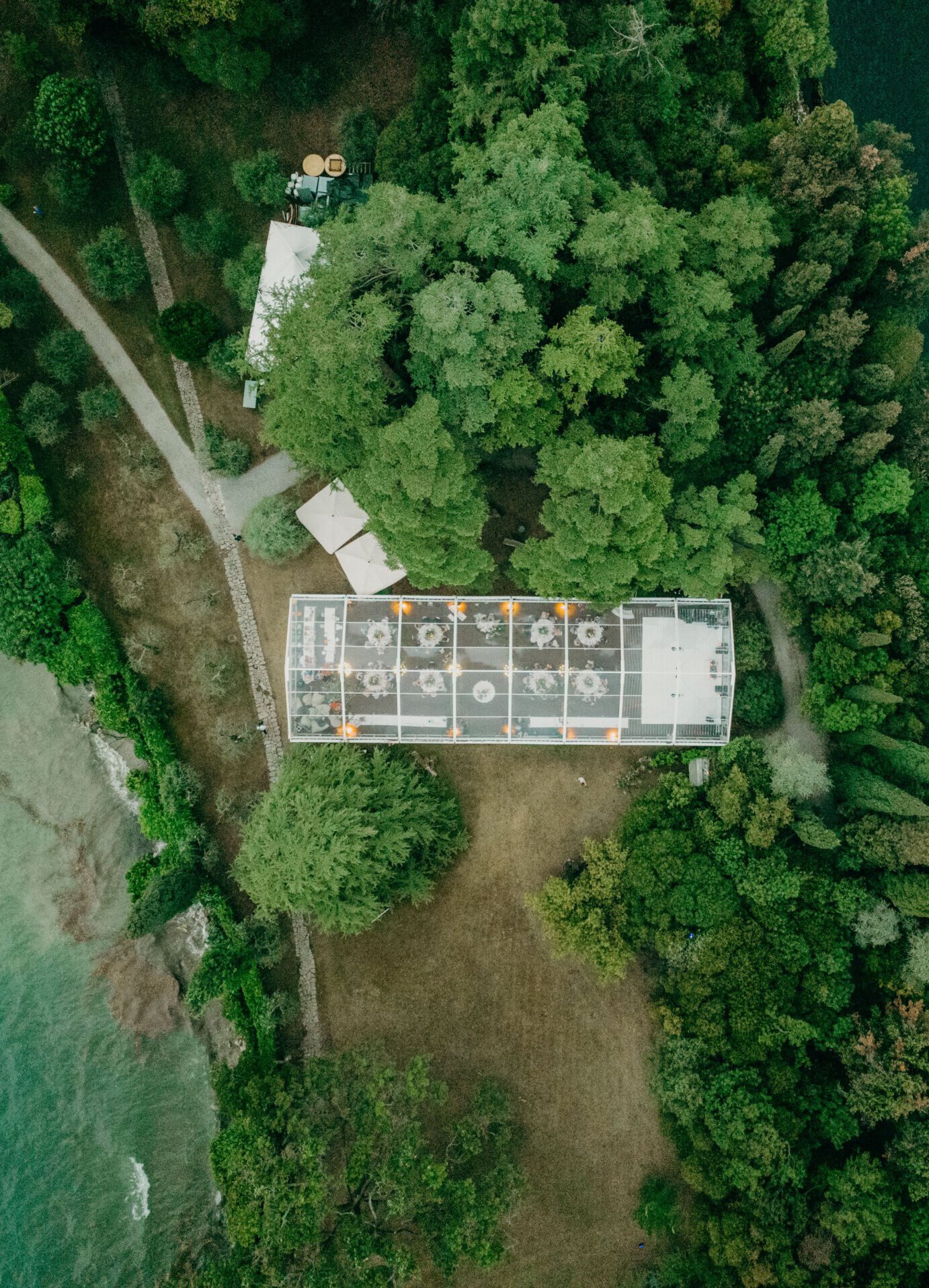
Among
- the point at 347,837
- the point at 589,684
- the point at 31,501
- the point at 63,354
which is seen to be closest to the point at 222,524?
the point at 31,501

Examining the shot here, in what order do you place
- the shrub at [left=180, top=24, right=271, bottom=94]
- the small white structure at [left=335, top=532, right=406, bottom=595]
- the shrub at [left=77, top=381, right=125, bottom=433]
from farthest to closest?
the shrub at [left=77, top=381, right=125, bottom=433]
the small white structure at [left=335, top=532, right=406, bottom=595]
the shrub at [left=180, top=24, right=271, bottom=94]

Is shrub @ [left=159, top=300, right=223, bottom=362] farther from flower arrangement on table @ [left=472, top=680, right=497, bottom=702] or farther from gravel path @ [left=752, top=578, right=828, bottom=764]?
gravel path @ [left=752, top=578, right=828, bottom=764]

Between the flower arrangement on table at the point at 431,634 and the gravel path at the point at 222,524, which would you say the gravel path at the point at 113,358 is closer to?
the gravel path at the point at 222,524

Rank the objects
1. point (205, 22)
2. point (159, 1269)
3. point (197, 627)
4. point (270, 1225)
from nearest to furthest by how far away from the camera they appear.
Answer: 1. point (270, 1225)
2. point (205, 22)
3. point (159, 1269)
4. point (197, 627)

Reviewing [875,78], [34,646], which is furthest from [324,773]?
[875,78]

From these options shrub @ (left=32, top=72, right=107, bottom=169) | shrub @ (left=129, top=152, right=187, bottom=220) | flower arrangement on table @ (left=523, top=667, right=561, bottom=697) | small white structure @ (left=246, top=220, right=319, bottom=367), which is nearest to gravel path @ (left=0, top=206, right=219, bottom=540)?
shrub @ (left=32, top=72, right=107, bottom=169)

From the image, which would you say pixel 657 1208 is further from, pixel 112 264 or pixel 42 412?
pixel 112 264

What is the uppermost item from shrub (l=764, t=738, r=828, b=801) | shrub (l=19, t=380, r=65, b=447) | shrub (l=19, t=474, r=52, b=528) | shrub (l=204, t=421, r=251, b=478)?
shrub (l=19, t=380, r=65, b=447)

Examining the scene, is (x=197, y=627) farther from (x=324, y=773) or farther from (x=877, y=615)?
(x=877, y=615)
